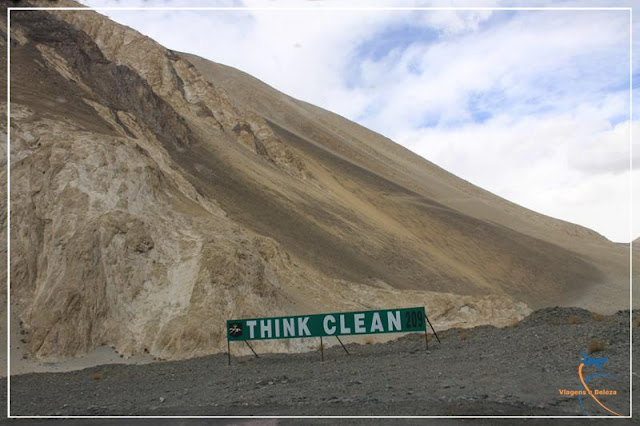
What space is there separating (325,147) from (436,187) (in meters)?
21.5

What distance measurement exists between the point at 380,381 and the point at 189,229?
14.7 m

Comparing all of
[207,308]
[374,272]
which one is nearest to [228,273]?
[207,308]

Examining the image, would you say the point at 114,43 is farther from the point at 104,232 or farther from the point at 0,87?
the point at 104,232

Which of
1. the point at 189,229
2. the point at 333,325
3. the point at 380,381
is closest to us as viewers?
the point at 380,381

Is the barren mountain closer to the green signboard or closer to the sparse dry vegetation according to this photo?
the green signboard

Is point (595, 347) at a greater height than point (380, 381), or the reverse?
point (595, 347)

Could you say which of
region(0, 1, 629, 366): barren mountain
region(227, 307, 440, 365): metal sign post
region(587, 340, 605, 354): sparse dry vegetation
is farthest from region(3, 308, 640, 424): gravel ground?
region(0, 1, 629, 366): barren mountain

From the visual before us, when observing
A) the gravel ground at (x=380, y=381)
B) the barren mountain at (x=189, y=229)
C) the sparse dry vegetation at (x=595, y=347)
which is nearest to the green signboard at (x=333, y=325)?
the gravel ground at (x=380, y=381)

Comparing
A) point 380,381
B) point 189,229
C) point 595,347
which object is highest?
point 189,229

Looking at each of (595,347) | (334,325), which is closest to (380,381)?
(334,325)

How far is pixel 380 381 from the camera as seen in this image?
1280 centimetres

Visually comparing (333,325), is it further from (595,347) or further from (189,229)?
(189,229)

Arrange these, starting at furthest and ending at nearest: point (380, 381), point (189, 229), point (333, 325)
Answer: point (189, 229)
point (333, 325)
point (380, 381)

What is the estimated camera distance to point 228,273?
76.9 ft
